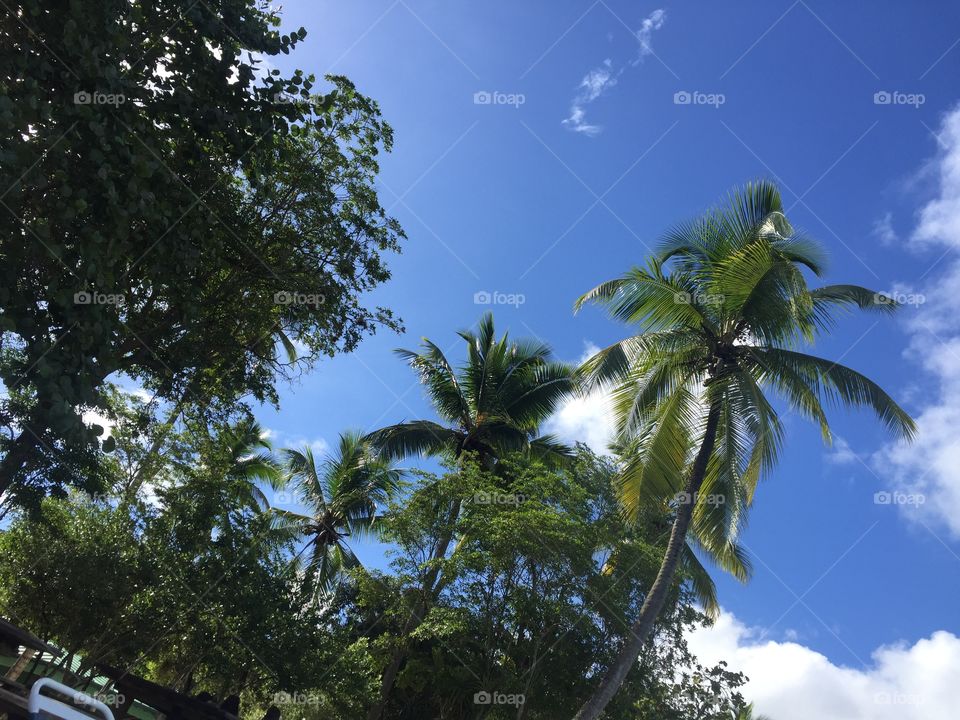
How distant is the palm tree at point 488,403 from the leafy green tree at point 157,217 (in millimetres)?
12734

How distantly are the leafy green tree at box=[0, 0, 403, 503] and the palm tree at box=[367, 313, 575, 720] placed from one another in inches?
501

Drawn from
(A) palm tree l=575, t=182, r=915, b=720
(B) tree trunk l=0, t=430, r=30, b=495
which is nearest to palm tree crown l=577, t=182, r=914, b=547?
(A) palm tree l=575, t=182, r=915, b=720

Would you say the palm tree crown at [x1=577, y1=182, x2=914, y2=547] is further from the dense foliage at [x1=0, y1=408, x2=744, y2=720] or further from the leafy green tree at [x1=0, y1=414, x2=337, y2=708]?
the leafy green tree at [x1=0, y1=414, x2=337, y2=708]

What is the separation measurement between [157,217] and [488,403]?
18.9 meters

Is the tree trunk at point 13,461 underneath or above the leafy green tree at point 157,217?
underneath

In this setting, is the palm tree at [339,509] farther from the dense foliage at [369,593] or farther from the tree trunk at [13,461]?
the tree trunk at [13,461]

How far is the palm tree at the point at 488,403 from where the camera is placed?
25844 millimetres

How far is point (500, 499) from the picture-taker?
771 inches

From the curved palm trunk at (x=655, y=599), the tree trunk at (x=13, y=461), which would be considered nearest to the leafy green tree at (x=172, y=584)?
the tree trunk at (x=13, y=461)

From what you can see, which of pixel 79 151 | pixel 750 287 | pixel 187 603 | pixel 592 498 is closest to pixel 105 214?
pixel 79 151

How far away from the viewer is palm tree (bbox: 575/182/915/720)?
51.1ft

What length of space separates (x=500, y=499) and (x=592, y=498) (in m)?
2.68

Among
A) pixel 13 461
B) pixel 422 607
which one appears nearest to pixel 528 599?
pixel 422 607

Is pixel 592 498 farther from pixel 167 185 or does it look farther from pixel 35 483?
pixel 167 185
